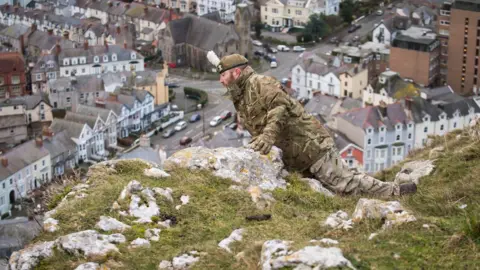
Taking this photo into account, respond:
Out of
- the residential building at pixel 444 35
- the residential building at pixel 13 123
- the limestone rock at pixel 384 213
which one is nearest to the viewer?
the limestone rock at pixel 384 213

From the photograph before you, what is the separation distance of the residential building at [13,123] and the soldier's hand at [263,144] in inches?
2253

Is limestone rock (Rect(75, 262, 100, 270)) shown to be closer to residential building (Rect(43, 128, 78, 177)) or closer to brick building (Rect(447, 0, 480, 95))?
residential building (Rect(43, 128, 78, 177))

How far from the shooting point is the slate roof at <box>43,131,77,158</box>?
64.7 m

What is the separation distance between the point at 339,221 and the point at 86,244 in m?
3.56

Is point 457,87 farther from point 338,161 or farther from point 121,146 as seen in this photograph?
point 338,161

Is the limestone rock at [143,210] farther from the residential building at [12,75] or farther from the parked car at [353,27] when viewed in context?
the parked car at [353,27]

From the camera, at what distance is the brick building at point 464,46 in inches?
3014

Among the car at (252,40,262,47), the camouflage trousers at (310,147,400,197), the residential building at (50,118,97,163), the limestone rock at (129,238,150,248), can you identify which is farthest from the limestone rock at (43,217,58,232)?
the car at (252,40,262,47)

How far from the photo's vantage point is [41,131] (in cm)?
7225

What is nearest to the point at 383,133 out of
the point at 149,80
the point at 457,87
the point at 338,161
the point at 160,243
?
the point at 457,87

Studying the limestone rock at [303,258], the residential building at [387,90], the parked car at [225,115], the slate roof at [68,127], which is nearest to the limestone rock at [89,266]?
the limestone rock at [303,258]

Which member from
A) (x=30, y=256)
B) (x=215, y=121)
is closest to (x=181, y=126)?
(x=215, y=121)

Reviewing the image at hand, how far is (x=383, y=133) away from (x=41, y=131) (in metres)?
27.4

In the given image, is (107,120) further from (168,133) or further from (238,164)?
(238,164)
